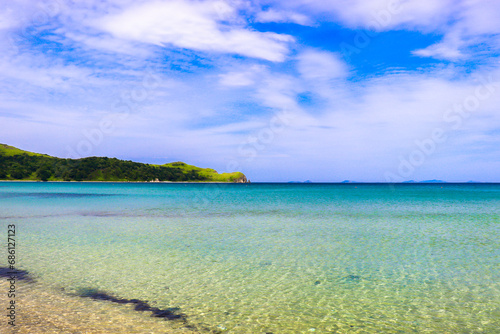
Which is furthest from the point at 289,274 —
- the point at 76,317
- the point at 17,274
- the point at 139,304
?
the point at 17,274

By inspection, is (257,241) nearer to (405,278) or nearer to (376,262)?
(376,262)

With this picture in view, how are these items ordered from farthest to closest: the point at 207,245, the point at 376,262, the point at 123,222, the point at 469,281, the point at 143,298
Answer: the point at 123,222
the point at 207,245
the point at 376,262
the point at 469,281
the point at 143,298

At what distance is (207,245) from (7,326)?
41.5 feet

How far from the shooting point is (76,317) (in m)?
9.80

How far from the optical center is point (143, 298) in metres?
11.5

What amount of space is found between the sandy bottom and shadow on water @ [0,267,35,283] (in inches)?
80.7

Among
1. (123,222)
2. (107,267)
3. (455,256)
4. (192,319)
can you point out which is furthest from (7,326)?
(123,222)

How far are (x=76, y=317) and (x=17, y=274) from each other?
264 inches

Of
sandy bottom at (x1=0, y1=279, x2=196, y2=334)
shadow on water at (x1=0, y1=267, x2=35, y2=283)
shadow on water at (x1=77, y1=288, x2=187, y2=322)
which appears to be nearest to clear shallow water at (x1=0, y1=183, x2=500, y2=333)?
shadow on water at (x1=77, y1=288, x2=187, y2=322)

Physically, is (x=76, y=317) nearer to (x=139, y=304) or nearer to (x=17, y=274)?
(x=139, y=304)

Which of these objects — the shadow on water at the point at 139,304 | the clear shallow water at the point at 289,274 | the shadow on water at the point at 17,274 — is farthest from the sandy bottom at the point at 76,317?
the shadow on water at the point at 17,274

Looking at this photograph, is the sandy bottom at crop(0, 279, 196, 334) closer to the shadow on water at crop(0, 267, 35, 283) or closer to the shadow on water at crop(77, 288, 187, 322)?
the shadow on water at crop(77, 288, 187, 322)

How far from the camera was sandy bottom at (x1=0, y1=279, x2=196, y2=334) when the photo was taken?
354 inches

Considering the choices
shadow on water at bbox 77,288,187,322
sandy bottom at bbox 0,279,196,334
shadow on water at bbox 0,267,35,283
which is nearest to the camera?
sandy bottom at bbox 0,279,196,334
